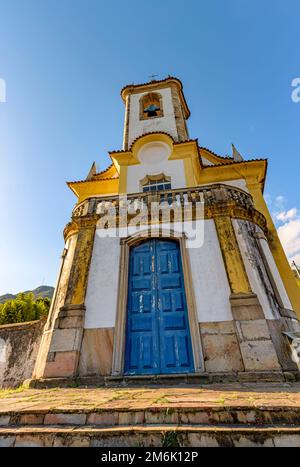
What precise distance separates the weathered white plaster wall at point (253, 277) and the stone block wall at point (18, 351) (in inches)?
263

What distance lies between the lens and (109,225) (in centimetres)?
781

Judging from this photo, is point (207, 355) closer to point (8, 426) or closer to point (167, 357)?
point (167, 357)

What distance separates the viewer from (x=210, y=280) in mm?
6250

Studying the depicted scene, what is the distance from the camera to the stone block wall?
7.66 m

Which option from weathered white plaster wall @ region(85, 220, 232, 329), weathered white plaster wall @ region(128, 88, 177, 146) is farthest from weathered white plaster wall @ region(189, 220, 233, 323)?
weathered white plaster wall @ region(128, 88, 177, 146)

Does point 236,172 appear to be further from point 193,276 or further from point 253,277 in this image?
point 193,276

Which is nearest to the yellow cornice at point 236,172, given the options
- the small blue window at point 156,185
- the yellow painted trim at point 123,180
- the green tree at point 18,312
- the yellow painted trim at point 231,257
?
the small blue window at point 156,185

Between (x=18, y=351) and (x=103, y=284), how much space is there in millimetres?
4260

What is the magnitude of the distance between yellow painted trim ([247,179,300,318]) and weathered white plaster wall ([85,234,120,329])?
5525 millimetres

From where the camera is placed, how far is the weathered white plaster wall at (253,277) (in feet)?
19.0

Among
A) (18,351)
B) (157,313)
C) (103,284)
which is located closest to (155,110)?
(103,284)

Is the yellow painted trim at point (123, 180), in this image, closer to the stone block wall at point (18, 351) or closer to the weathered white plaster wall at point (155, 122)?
the weathered white plaster wall at point (155, 122)

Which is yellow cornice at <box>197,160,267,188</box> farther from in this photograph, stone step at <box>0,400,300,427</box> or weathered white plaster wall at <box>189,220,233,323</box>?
stone step at <box>0,400,300,427</box>

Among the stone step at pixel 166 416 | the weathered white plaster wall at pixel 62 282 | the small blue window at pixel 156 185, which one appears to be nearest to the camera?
the stone step at pixel 166 416
